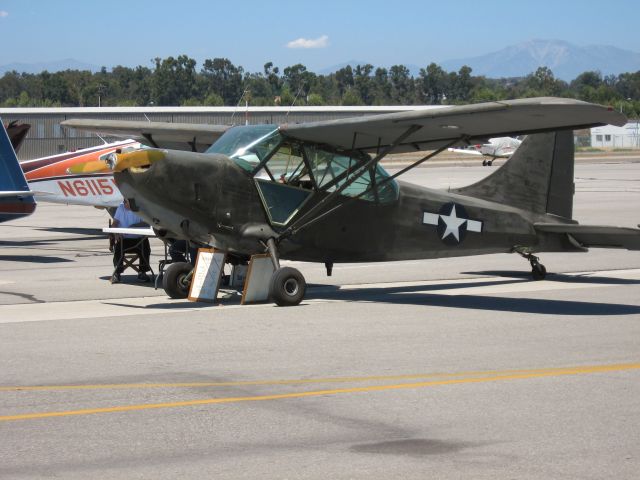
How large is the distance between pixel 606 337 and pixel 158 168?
209 inches

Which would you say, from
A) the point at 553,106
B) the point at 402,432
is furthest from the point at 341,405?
the point at 553,106

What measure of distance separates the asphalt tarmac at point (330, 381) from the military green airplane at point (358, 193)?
0.70 metres

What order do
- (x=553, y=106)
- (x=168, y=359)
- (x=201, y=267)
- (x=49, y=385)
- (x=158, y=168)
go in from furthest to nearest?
(x=201, y=267)
(x=158, y=168)
(x=553, y=106)
(x=168, y=359)
(x=49, y=385)

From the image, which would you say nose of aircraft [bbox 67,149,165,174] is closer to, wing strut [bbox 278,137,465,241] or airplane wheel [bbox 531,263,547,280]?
wing strut [bbox 278,137,465,241]

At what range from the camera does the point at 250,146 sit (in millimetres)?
12977

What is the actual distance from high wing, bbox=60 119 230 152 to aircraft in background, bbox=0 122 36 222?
3.06 meters

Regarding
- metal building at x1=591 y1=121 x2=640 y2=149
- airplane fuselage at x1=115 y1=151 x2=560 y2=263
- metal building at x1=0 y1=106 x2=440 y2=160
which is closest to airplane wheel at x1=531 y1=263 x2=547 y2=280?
airplane fuselage at x1=115 y1=151 x2=560 y2=263

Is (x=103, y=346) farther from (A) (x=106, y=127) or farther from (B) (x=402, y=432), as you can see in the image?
(A) (x=106, y=127)

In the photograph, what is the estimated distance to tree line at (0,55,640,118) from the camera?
13740cm

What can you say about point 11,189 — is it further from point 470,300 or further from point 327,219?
point 470,300

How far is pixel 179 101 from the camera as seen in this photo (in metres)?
144

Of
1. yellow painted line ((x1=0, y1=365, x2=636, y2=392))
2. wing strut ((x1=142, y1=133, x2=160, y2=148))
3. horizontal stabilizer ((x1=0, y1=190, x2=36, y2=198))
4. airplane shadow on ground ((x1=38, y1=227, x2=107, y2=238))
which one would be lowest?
airplane shadow on ground ((x1=38, y1=227, x2=107, y2=238))

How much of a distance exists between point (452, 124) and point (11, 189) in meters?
10.8

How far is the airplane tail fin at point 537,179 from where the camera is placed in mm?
15078
